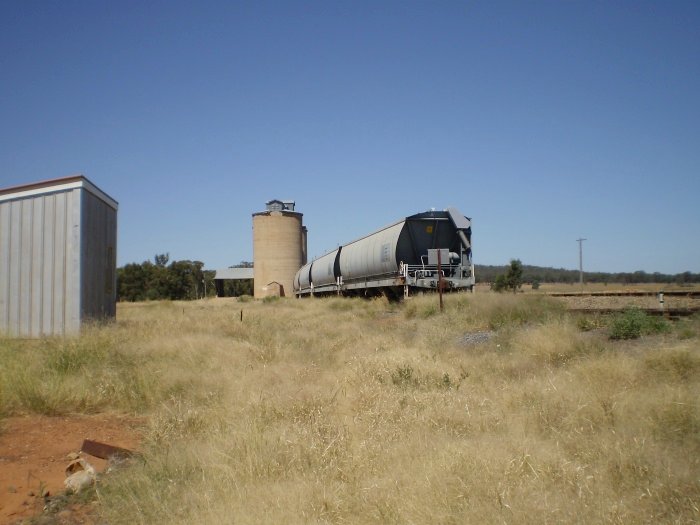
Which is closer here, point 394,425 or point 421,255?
point 394,425

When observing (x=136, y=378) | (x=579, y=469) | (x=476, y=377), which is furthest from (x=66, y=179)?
(x=579, y=469)

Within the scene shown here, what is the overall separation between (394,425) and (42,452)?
3522mm

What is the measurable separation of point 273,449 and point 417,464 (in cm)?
126

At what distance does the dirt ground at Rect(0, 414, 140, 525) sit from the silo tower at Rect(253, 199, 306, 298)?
46763mm

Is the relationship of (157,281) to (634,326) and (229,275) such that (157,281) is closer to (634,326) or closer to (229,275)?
(229,275)

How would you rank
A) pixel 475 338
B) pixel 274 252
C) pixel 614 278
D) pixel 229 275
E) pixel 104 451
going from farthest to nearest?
pixel 614 278 < pixel 229 275 < pixel 274 252 < pixel 475 338 < pixel 104 451

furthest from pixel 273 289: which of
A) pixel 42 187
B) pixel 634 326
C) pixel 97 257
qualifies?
pixel 634 326

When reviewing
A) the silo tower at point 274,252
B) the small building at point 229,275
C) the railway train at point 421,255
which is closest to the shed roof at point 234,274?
the small building at point 229,275

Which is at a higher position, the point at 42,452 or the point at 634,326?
the point at 634,326

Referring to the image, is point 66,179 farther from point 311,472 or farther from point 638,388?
point 638,388

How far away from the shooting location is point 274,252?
2140 inches

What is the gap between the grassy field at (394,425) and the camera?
12.0 feet

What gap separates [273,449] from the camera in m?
4.73

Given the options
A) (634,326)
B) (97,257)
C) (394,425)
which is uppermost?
(97,257)
